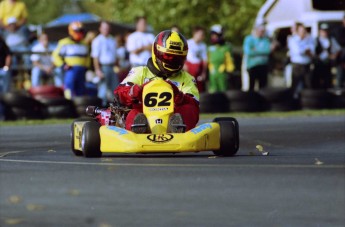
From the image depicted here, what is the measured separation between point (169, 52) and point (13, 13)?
36.9 feet

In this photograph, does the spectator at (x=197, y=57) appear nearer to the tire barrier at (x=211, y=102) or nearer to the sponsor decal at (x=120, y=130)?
the tire barrier at (x=211, y=102)

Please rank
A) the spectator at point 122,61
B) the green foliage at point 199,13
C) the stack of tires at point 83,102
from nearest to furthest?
the stack of tires at point 83,102
the spectator at point 122,61
the green foliage at point 199,13

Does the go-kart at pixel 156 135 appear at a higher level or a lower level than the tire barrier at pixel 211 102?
higher

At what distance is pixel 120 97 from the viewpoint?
Result: 37.6 ft

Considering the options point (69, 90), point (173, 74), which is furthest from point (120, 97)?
point (69, 90)

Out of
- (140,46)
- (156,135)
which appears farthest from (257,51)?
(156,135)

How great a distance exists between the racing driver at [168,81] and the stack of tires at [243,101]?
30.7 feet

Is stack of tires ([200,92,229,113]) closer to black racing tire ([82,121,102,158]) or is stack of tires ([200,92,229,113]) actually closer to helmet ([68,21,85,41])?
helmet ([68,21,85,41])

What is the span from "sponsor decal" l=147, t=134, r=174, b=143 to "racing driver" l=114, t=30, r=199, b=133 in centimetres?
42

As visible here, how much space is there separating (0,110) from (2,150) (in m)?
6.89

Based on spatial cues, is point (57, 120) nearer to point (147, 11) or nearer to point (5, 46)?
point (5, 46)

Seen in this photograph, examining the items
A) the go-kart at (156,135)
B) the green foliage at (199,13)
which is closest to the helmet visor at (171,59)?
the go-kart at (156,135)

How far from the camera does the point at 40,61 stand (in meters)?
23.0

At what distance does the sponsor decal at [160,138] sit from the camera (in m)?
10.5
